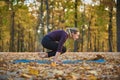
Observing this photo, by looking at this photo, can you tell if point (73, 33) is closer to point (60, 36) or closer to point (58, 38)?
point (60, 36)

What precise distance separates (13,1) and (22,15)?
5.05m

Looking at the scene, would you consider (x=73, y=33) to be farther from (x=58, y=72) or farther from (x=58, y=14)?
(x=58, y=14)

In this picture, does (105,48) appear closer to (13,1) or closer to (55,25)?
(55,25)

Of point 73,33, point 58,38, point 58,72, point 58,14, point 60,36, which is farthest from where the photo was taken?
point 58,14

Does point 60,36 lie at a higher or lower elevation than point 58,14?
higher

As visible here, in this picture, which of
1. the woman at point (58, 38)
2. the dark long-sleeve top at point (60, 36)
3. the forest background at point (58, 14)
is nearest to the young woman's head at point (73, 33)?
the woman at point (58, 38)

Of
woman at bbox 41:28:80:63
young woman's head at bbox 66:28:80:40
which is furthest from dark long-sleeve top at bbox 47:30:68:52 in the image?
young woman's head at bbox 66:28:80:40

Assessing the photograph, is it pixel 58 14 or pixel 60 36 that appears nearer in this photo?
pixel 60 36

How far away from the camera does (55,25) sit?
1537 inches

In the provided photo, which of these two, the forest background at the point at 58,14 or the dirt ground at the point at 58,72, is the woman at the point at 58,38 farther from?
the forest background at the point at 58,14

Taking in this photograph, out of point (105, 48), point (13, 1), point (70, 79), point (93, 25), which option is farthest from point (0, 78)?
point (105, 48)

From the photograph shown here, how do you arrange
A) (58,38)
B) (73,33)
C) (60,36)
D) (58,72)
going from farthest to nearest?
(58,38), (60,36), (73,33), (58,72)

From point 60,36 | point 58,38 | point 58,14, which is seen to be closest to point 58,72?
point 60,36

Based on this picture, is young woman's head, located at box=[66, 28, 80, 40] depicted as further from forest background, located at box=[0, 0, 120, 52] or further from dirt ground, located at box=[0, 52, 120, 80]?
forest background, located at box=[0, 0, 120, 52]
